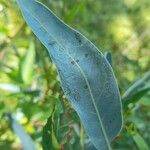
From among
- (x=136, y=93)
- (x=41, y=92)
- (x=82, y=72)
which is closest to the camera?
(x=82, y=72)

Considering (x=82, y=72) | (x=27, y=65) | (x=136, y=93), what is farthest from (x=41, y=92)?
(x=82, y=72)

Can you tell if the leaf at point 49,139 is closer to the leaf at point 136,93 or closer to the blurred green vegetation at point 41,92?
the blurred green vegetation at point 41,92

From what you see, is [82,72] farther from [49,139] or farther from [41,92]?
[41,92]

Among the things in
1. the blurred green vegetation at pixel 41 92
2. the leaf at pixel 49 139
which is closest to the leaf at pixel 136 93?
the blurred green vegetation at pixel 41 92

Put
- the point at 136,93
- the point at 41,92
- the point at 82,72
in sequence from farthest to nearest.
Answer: the point at 41,92, the point at 136,93, the point at 82,72

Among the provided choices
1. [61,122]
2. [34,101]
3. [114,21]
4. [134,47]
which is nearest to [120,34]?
[114,21]

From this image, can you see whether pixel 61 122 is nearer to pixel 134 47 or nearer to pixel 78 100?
pixel 78 100
